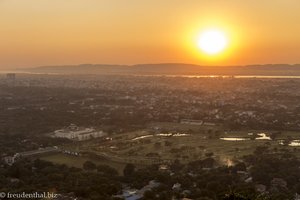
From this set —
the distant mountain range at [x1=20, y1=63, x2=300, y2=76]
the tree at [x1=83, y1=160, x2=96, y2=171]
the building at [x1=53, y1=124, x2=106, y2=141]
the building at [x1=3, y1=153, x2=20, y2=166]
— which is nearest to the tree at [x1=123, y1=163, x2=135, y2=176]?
the tree at [x1=83, y1=160, x2=96, y2=171]

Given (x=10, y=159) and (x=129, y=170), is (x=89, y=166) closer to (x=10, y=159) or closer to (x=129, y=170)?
(x=129, y=170)

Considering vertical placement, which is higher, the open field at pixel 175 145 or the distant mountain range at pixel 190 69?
the open field at pixel 175 145

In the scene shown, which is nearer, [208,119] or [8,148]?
[8,148]

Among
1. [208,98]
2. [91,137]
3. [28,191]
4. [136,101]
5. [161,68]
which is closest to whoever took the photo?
[28,191]

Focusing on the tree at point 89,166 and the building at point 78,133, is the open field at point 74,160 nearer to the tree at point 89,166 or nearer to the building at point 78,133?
the tree at point 89,166

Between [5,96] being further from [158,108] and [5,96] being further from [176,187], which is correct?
[176,187]

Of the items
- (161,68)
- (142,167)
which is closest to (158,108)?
(142,167)

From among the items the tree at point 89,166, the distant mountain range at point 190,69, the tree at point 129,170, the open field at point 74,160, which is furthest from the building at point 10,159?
the distant mountain range at point 190,69

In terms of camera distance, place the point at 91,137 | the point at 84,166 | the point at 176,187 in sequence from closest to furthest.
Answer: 1. the point at 176,187
2. the point at 84,166
3. the point at 91,137
